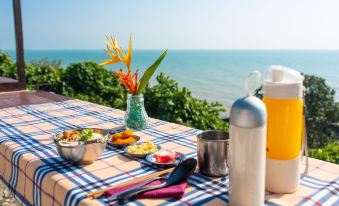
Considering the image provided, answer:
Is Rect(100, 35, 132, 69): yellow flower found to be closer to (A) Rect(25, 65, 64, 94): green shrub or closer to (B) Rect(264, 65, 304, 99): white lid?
(B) Rect(264, 65, 304, 99): white lid

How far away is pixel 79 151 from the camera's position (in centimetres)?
121

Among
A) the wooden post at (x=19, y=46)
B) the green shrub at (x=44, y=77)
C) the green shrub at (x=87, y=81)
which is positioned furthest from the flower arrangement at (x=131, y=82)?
the green shrub at (x=44, y=77)

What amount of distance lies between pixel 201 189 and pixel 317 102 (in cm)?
636

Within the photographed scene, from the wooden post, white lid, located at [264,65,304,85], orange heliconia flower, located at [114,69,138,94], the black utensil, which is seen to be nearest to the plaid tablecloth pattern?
the black utensil

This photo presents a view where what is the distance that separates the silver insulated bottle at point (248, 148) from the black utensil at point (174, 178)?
0.74 ft

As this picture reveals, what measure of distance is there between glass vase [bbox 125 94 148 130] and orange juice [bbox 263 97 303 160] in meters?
0.87

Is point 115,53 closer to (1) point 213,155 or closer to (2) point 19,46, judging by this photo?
(1) point 213,155

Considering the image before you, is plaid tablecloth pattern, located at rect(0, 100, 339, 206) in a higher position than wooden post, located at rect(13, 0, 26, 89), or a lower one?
lower

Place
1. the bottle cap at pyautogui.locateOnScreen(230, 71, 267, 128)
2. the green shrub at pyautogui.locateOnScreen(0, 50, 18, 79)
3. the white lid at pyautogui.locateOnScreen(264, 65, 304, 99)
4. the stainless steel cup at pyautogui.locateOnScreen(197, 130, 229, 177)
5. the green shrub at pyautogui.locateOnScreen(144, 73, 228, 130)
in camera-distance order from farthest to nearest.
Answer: the green shrub at pyautogui.locateOnScreen(0, 50, 18, 79)
the green shrub at pyautogui.locateOnScreen(144, 73, 228, 130)
the stainless steel cup at pyautogui.locateOnScreen(197, 130, 229, 177)
the white lid at pyautogui.locateOnScreen(264, 65, 304, 99)
the bottle cap at pyautogui.locateOnScreen(230, 71, 267, 128)

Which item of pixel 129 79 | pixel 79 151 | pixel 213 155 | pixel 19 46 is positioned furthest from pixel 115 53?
pixel 19 46

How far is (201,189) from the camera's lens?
3.41 ft

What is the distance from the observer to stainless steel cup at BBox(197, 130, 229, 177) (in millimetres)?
1071

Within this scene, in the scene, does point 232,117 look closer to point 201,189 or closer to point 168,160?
point 201,189

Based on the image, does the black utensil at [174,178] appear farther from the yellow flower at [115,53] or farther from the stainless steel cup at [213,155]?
the yellow flower at [115,53]
